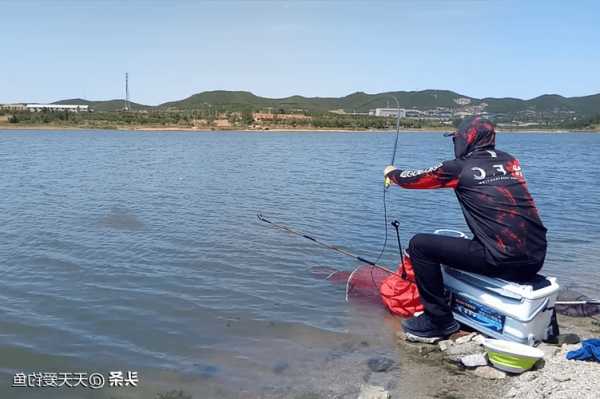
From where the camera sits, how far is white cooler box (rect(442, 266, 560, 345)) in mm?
5887

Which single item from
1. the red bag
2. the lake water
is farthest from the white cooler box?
the lake water

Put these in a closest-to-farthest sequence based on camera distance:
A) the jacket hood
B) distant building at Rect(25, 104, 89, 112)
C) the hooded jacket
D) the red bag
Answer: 1. the hooded jacket
2. the jacket hood
3. the red bag
4. distant building at Rect(25, 104, 89, 112)

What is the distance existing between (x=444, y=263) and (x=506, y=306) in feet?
2.71

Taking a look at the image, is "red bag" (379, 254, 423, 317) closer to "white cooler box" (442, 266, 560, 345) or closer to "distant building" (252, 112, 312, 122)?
"white cooler box" (442, 266, 560, 345)

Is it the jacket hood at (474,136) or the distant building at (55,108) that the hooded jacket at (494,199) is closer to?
the jacket hood at (474,136)

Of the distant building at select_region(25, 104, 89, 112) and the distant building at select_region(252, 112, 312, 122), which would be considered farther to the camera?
the distant building at select_region(25, 104, 89, 112)

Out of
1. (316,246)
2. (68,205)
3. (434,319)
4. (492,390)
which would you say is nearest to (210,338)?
(434,319)

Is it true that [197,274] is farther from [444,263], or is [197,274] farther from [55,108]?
[55,108]

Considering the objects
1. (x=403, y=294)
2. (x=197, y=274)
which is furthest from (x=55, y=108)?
(x=403, y=294)

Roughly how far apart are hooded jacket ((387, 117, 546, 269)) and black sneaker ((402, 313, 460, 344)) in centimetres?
121

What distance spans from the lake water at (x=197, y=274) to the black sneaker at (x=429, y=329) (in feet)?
1.45

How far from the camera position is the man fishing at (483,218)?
18.7 ft

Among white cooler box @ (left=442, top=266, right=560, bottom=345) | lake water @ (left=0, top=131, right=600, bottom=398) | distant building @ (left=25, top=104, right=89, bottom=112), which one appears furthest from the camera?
distant building @ (left=25, top=104, right=89, bottom=112)

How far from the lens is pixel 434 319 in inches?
259
